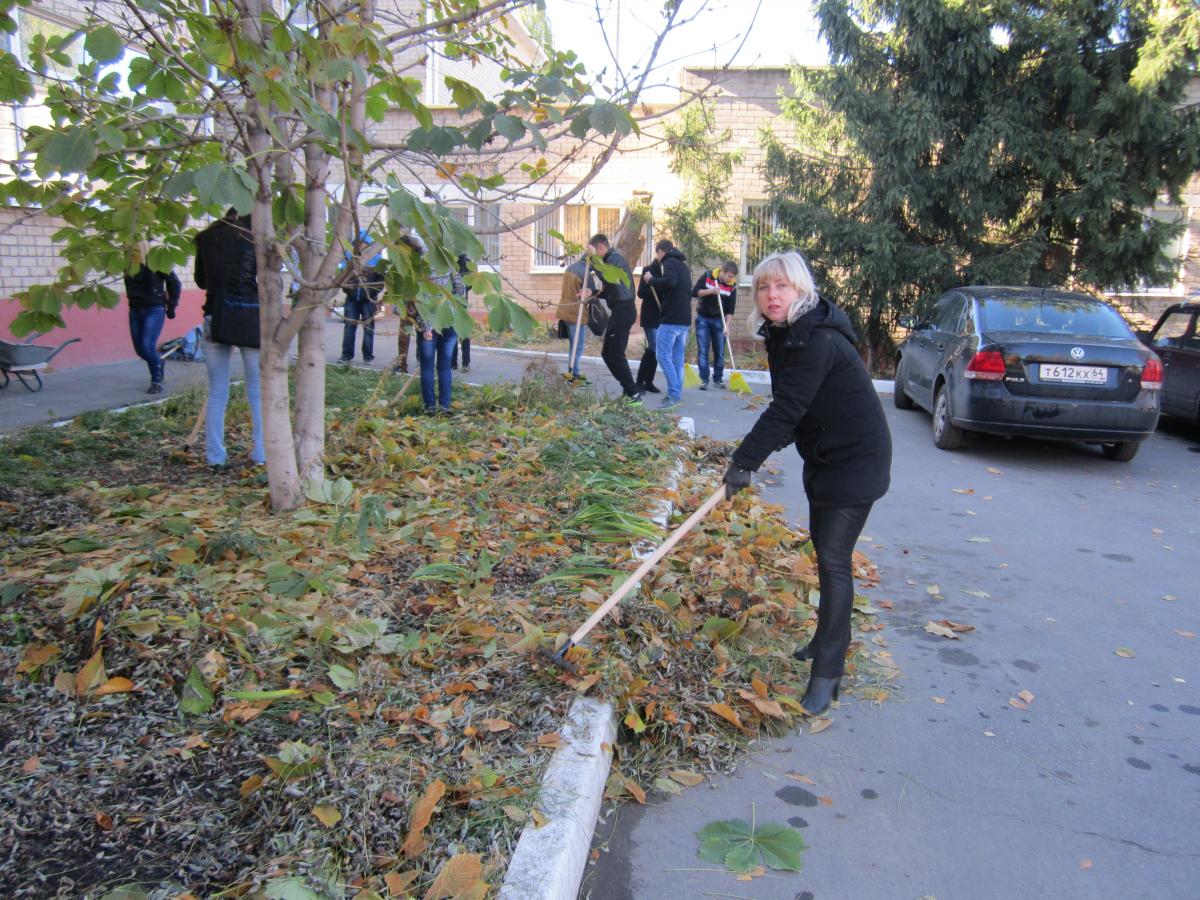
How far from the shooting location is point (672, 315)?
1098 centimetres

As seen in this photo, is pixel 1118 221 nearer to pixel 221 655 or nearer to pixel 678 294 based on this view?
pixel 678 294

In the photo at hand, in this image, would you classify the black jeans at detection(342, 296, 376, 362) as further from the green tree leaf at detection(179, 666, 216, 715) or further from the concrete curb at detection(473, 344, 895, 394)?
the green tree leaf at detection(179, 666, 216, 715)

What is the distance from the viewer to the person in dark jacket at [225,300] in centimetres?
602

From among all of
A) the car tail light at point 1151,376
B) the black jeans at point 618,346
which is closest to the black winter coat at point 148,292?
the black jeans at point 618,346

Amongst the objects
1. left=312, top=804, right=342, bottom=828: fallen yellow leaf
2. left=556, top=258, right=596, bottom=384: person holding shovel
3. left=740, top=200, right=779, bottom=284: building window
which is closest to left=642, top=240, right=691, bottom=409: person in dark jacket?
left=556, top=258, right=596, bottom=384: person holding shovel

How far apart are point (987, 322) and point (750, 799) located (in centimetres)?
713

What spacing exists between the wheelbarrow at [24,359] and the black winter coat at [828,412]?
7.85 m

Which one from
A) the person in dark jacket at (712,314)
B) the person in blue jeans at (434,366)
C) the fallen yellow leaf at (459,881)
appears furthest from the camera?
the person in dark jacket at (712,314)

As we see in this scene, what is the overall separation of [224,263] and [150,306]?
405 centimetres

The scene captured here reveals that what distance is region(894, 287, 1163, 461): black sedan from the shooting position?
8.37 m

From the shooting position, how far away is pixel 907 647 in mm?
4684

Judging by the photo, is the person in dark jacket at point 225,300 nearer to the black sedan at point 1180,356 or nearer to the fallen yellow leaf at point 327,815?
the fallen yellow leaf at point 327,815

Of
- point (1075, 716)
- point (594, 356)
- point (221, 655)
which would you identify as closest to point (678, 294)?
point (594, 356)

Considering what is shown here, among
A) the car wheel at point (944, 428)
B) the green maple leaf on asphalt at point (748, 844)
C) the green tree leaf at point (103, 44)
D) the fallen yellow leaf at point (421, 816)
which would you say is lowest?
the green maple leaf on asphalt at point (748, 844)
